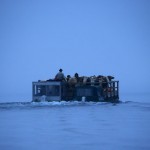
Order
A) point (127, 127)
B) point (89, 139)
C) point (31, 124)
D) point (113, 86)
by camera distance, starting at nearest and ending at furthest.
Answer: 1. point (89, 139)
2. point (127, 127)
3. point (31, 124)
4. point (113, 86)

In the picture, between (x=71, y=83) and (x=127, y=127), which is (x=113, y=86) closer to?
(x=71, y=83)

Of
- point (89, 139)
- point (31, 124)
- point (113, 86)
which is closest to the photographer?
point (89, 139)

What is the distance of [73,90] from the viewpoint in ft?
109

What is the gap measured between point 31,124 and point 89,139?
17.2ft

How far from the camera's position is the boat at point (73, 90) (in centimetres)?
3259

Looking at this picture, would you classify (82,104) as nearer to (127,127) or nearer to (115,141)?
(127,127)

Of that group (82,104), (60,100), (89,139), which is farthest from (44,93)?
(89,139)

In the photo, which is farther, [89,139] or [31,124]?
[31,124]

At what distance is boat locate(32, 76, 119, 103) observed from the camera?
3259cm

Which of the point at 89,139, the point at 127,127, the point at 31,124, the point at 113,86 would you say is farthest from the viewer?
the point at 113,86

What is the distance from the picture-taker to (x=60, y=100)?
109 feet

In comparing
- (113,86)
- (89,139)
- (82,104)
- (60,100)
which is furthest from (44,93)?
(89,139)

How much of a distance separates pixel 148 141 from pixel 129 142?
490 mm

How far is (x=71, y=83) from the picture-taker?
3281cm
